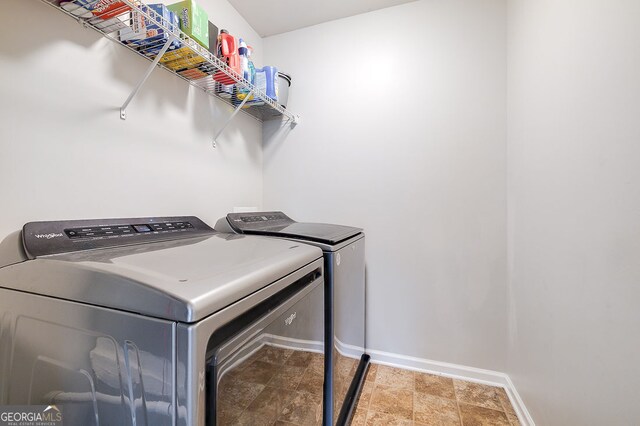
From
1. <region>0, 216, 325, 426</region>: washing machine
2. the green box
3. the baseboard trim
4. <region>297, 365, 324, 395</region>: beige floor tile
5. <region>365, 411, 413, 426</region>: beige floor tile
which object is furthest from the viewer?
the baseboard trim

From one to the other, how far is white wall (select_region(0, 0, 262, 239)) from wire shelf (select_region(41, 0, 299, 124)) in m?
0.04

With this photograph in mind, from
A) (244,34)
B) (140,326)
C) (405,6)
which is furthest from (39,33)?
(405,6)

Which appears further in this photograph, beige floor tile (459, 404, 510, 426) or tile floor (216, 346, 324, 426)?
beige floor tile (459, 404, 510, 426)

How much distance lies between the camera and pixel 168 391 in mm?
500

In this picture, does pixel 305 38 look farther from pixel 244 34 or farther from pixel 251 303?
pixel 251 303

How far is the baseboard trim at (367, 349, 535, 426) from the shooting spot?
5.36 ft

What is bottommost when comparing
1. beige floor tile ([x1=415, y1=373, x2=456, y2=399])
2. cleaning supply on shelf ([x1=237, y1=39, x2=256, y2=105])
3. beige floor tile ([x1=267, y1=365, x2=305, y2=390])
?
beige floor tile ([x1=415, y1=373, x2=456, y2=399])

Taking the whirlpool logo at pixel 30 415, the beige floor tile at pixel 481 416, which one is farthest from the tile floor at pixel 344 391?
the whirlpool logo at pixel 30 415

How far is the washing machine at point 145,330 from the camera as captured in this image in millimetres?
505

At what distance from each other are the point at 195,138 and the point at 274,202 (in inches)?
32.6

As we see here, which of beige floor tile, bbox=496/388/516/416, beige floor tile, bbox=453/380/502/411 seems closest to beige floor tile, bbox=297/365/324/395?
beige floor tile, bbox=453/380/502/411

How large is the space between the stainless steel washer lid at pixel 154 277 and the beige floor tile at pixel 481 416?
137 centimetres

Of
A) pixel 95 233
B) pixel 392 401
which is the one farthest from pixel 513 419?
pixel 95 233

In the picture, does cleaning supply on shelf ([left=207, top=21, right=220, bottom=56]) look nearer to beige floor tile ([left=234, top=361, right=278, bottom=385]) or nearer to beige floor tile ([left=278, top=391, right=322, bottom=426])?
beige floor tile ([left=234, top=361, right=278, bottom=385])
